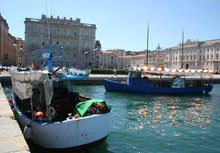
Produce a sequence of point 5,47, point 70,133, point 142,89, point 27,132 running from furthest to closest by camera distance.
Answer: point 5,47, point 142,89, point 27,132, point 70,133

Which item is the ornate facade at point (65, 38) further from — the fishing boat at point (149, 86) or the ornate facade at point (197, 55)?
the ornate facade at point (197, 55)

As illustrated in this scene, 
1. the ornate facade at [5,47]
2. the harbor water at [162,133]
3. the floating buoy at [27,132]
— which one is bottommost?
the harbor water at [162,133]

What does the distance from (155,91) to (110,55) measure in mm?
90030

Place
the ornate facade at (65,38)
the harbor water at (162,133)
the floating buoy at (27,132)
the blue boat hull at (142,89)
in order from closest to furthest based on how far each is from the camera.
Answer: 1. the floating buoy at (27,132)
2. the harbor water at (162,133)
3. the blue boat hull at (142,89)
4. the ornate facade at (65,38)

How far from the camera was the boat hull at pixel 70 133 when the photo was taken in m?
7.27

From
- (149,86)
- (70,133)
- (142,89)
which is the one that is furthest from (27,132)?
(149,86)

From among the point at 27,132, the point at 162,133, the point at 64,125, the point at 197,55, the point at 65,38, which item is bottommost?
the point at 162,133

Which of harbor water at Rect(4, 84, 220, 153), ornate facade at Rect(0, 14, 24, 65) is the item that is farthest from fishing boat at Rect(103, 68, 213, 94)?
ornate facade at Rect(0, 14, 24, 65)

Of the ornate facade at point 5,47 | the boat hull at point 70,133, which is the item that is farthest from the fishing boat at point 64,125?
the ornate facade at point 5,47

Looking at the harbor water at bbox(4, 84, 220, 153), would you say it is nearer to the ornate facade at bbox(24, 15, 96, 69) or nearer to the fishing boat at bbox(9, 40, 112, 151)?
the fishing boat at bbox(9, 40, 112, 151)

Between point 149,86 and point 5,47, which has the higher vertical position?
point 5,47

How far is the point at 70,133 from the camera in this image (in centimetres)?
733

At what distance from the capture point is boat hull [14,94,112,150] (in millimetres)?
7267

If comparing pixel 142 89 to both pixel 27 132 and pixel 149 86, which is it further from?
pixel 27 132
